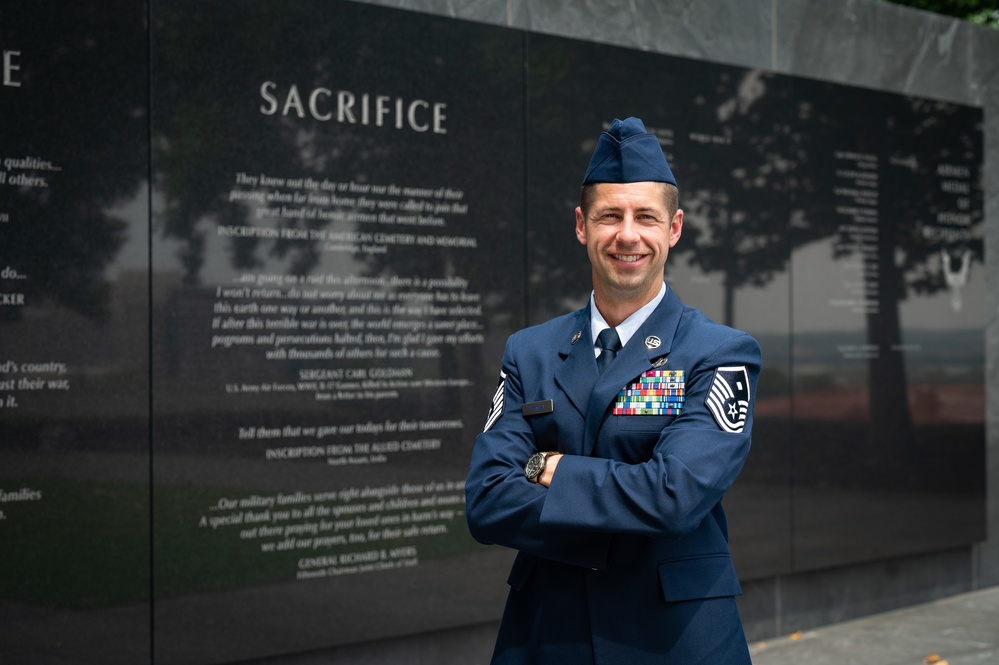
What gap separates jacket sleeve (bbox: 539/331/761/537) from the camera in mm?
2059

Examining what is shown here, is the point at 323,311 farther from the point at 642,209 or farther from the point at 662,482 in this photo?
the point at 662,482

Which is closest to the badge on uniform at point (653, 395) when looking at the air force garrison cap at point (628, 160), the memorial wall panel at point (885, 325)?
the air force garrison cap at point (628, 160)

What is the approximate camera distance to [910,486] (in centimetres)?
645

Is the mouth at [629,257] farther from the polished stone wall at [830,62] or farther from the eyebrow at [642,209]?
the polished stone wall at [830,62]

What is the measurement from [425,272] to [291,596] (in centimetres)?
145

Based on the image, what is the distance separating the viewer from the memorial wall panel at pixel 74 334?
3.73 metres

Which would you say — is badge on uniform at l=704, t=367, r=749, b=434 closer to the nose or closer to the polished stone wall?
the nose

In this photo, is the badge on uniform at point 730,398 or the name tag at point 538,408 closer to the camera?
the badge on uniform at point 730,398

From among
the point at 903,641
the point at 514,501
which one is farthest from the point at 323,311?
the point at 903,641

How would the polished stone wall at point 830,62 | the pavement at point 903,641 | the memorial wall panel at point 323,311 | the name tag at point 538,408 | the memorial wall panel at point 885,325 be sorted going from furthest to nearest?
the memorial wall panel at point 885,325
the pavement at point 903,641
the polished stone wall at point 830,62
the memorial wall panel at point 323,311
the name tag at point 538,408

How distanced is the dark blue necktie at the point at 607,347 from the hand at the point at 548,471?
212mm

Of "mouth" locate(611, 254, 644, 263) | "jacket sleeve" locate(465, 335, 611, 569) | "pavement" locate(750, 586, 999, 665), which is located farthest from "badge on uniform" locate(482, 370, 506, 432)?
"pavement" locate(750, 586, 999, 665)

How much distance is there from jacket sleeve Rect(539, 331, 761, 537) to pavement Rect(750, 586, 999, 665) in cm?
379

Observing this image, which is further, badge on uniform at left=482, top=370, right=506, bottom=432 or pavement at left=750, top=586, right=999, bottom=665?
pavement at left=750, top=586, right=999, bottom=665
